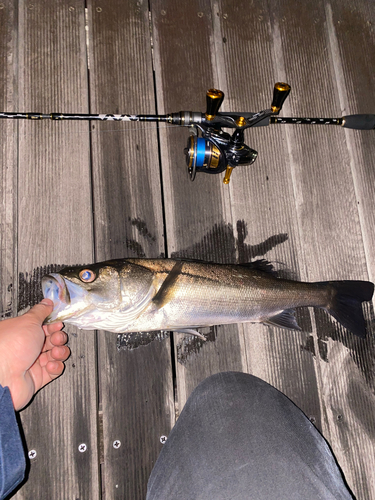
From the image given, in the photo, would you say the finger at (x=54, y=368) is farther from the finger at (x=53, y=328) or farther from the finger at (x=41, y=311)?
the finger at (x=41, y=311)

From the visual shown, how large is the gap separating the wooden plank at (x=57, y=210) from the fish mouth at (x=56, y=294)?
49 centimetres

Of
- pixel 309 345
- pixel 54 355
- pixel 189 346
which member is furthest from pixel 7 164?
pixel 309 345

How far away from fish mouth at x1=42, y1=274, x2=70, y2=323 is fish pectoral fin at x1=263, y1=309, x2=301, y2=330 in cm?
143

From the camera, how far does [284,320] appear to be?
2.65 meters

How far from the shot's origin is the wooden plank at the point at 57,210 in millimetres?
2467

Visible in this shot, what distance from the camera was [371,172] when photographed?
3.26 m

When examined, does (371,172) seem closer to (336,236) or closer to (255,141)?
(336,236)

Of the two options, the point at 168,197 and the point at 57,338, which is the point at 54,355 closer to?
the point at 57,338

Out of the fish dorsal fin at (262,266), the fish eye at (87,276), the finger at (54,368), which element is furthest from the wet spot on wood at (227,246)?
the finger at (54,368)

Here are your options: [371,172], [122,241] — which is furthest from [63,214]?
[371,172]

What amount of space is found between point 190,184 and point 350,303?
1572mm

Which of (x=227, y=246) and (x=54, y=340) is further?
(x=227, y=246)

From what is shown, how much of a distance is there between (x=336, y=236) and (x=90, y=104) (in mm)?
2408

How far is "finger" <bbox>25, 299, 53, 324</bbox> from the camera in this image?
204 cm
